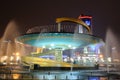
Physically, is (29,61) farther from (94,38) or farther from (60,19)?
(94,38)

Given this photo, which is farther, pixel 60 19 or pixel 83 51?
pixel 83 51

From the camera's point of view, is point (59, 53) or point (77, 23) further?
point (59, 53)

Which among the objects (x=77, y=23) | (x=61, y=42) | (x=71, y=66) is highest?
(x=77, y=23)

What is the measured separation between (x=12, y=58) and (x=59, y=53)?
65653mm

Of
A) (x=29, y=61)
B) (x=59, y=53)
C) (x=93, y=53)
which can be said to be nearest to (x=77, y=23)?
(x=59, y=53)

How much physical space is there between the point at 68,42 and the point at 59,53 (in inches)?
158

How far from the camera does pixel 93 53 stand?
120 meters

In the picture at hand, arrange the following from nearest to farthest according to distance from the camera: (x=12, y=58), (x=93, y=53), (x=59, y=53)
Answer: (x=59, y=53), (x=12, y=58), (x=93, y=53)

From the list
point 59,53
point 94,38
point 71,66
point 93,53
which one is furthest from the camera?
point 93,53

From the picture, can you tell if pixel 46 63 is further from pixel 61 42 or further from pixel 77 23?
pixel 77 23

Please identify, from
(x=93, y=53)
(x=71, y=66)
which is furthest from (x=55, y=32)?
(x=93, y=53)

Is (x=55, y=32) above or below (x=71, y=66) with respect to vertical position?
above

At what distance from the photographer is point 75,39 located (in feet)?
109

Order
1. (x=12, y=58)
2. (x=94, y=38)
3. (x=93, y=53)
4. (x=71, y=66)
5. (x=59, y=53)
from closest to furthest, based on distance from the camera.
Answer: (x=71, y=66)
(x=94, y=38)
(x=59, y=53)
(x=12, y=58)
(x=93, y=53)
